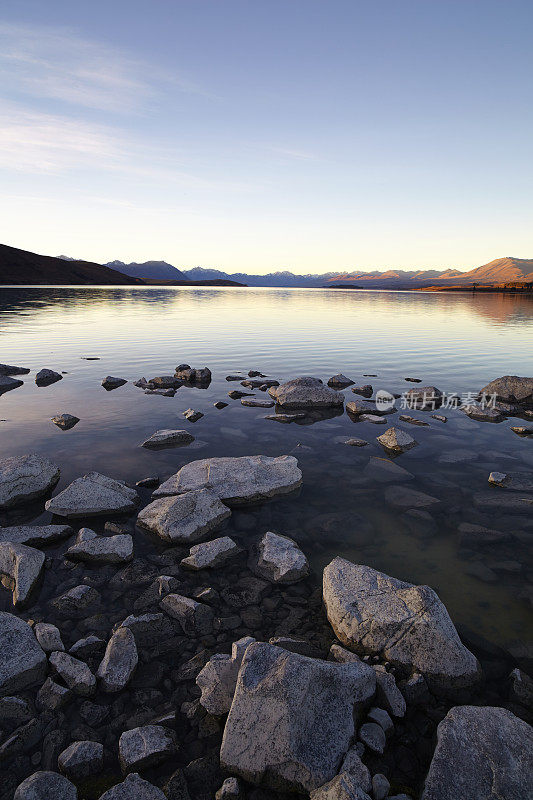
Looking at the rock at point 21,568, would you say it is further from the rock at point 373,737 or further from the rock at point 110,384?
the rock at point 110,384

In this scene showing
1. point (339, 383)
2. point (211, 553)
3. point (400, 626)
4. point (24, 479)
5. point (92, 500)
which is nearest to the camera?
point (400, 626)

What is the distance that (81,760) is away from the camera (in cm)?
412

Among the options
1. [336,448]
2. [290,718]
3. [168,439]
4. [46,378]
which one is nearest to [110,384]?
[46,378]

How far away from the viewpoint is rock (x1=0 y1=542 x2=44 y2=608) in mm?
6383

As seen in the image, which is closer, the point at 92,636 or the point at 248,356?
the point at 92,636

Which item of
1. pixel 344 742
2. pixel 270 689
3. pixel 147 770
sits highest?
pixel 270 689

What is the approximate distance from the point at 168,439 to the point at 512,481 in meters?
9.96

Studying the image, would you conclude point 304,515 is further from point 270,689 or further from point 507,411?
point 507,411

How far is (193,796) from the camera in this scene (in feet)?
13.1

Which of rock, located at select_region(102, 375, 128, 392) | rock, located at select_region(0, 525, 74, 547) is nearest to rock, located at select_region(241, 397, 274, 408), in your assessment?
rock, located at select_region(102, 375, 128, 392)

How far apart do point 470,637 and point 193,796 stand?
4.21m

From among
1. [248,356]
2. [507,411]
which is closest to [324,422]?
[507,411]

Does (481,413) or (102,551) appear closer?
(102,551)

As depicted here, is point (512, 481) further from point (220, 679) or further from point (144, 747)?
point (144, 747)
